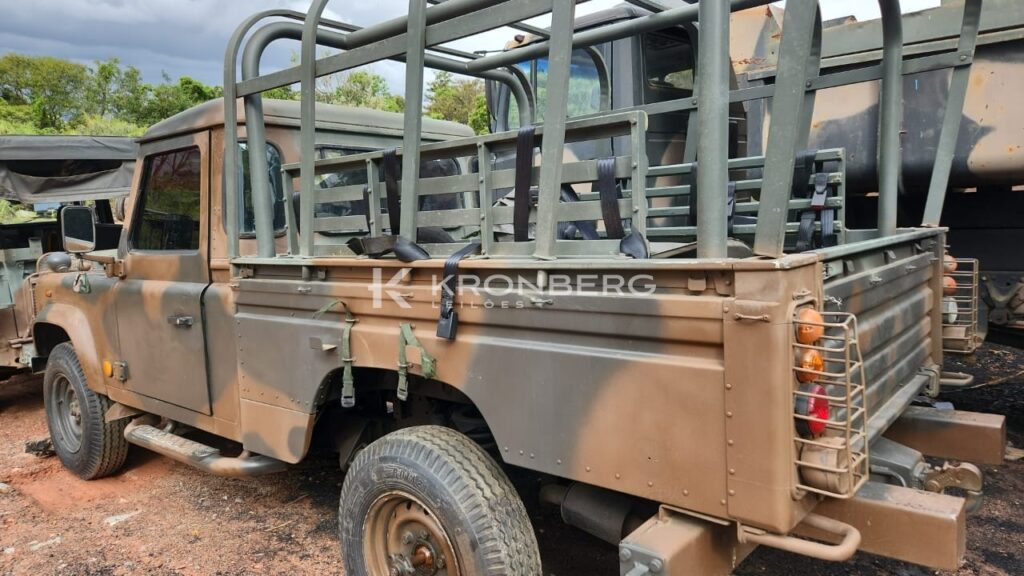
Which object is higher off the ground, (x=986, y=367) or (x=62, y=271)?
(x=62, y=271)

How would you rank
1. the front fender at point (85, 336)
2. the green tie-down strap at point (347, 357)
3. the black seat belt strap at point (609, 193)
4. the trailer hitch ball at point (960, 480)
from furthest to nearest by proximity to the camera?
the front fender at point (85, 336) < the green tie-down strap at point (347, 357) < the trailer hitch ball at point (960, 480) < the black seat belt strap at point (609, 193)

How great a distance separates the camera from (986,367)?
6.69 m

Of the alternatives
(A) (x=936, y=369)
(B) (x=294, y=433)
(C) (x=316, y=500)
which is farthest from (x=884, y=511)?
(C) (x=316, y=500)

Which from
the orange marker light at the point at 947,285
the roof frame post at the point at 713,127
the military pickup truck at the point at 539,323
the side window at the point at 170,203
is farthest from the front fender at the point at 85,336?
the orange marker light at the point at 947,285

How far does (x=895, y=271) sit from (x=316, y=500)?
3284 mm

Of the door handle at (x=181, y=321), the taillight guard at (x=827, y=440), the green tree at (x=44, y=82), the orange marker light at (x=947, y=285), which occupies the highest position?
the green tree at (x=44, y=82)

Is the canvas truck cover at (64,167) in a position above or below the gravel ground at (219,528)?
above

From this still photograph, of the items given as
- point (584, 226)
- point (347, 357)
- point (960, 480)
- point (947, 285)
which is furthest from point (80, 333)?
point (947, 285)

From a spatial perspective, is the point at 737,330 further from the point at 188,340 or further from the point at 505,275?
the point at 188,340

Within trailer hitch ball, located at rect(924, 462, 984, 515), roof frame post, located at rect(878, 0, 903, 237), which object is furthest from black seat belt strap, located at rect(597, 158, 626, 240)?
roof frame post, located at rect(878, 0, 903, 237)

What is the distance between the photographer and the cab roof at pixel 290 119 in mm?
3625

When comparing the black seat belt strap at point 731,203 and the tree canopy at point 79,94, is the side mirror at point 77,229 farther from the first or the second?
the tree canopy at point 79,94

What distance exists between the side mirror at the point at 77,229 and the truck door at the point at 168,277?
304mm

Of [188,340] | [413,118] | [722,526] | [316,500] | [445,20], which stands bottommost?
[316,500]
